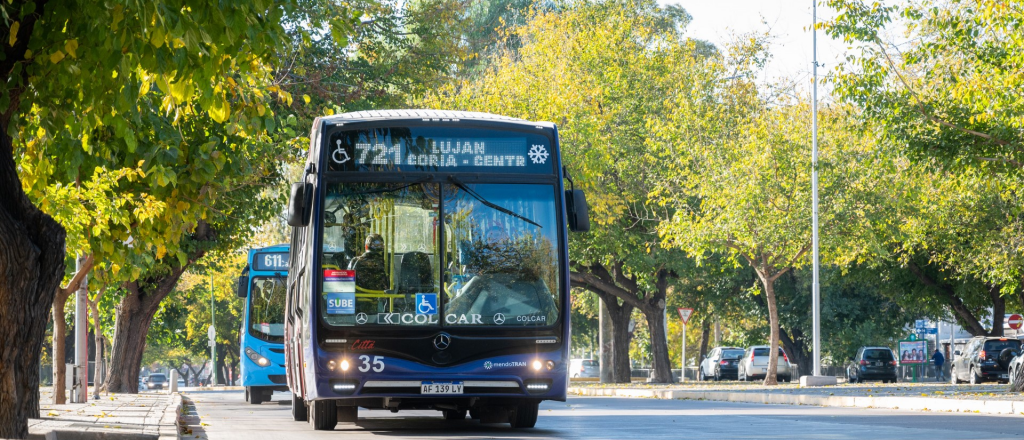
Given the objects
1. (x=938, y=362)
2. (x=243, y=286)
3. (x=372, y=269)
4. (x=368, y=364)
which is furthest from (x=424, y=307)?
(x=938, y=362)

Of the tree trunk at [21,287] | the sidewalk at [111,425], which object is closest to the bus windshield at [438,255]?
the sidewalk at [111,425]

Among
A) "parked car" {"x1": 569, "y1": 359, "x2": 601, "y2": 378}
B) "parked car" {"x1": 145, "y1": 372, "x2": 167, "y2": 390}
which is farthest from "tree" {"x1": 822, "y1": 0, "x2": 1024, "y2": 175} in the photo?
"parked car" {"x1": 145, "y1": 372, "x2": 167, "y2": 390}

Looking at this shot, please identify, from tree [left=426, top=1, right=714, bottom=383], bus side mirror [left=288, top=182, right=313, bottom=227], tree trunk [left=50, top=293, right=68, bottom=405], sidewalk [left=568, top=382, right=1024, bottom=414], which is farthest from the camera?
tree [left=426, top=1, right=714, bottom=383]

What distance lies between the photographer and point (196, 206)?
1584 centimetres

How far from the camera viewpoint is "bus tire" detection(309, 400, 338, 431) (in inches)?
582

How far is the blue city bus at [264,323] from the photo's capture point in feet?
89.1

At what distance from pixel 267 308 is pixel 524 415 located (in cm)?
1314

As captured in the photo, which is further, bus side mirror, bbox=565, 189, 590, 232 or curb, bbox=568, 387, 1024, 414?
curb, bbox=568, 387, 1024, 414

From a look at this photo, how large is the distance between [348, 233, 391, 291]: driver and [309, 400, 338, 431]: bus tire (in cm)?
178

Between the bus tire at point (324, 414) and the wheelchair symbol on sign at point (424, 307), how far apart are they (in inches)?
69.9

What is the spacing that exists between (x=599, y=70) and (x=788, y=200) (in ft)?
27.9

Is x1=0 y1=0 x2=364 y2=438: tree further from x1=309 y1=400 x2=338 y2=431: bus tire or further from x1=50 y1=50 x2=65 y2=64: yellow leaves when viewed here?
x1=309 y1=400 x2=338 y2=431: bus tire

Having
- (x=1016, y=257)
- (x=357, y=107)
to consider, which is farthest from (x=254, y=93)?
(x=1016, y=257)

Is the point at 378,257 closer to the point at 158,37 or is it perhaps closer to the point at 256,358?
the point at 158,37
